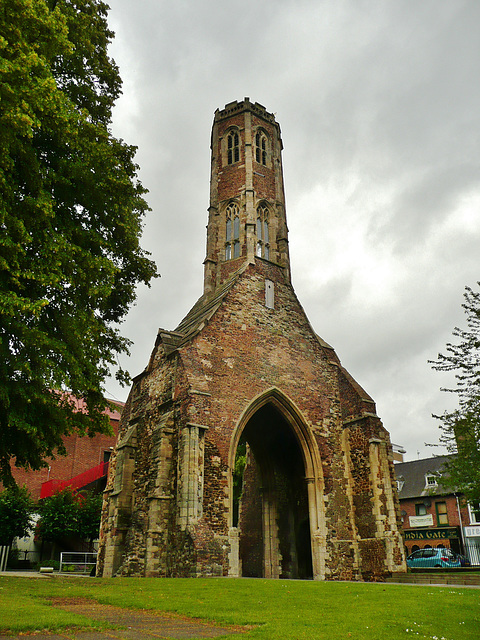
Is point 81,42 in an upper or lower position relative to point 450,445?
upper

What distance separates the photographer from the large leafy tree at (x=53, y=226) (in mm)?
8930

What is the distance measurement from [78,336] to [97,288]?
118 cm

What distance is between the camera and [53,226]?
11.2 meters

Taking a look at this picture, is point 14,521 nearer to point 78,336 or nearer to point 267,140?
point 78,336

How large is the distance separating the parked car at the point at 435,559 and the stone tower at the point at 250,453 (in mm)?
8377

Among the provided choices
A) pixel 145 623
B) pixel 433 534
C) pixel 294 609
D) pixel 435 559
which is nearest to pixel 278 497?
pixel 435 559

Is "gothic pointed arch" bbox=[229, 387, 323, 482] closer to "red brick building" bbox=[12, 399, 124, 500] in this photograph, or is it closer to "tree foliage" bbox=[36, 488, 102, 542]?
"tree foliage" bbox=[36, 488, 102, 542]

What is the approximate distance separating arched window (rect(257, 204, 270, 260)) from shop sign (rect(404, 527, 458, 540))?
25001 millimetres

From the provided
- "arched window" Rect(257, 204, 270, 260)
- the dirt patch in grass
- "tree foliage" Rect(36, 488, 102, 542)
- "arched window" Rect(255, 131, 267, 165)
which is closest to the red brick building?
"tree foliage" Rect(36, 488, 102, 542)

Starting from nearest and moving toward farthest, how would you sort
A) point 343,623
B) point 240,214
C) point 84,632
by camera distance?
1. point 84,632
2. point 343,623
3. point 240,214

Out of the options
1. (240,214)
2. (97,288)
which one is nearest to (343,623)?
(97,288)

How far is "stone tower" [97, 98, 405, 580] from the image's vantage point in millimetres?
16344

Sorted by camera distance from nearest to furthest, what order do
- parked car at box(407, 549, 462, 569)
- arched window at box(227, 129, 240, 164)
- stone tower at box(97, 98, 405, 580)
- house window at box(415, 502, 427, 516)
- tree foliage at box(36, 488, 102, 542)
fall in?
1. stone tower at box(97, 98, 405, 580)
2. parked car at box(407, 549, 462, 569)
3. tree foliage at box(36, 488, 102, 542)
4. arched window at box(227, 129, 240, 164)
5. house window at box(415, 502, 427, 516)

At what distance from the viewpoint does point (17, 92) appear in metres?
8.46
